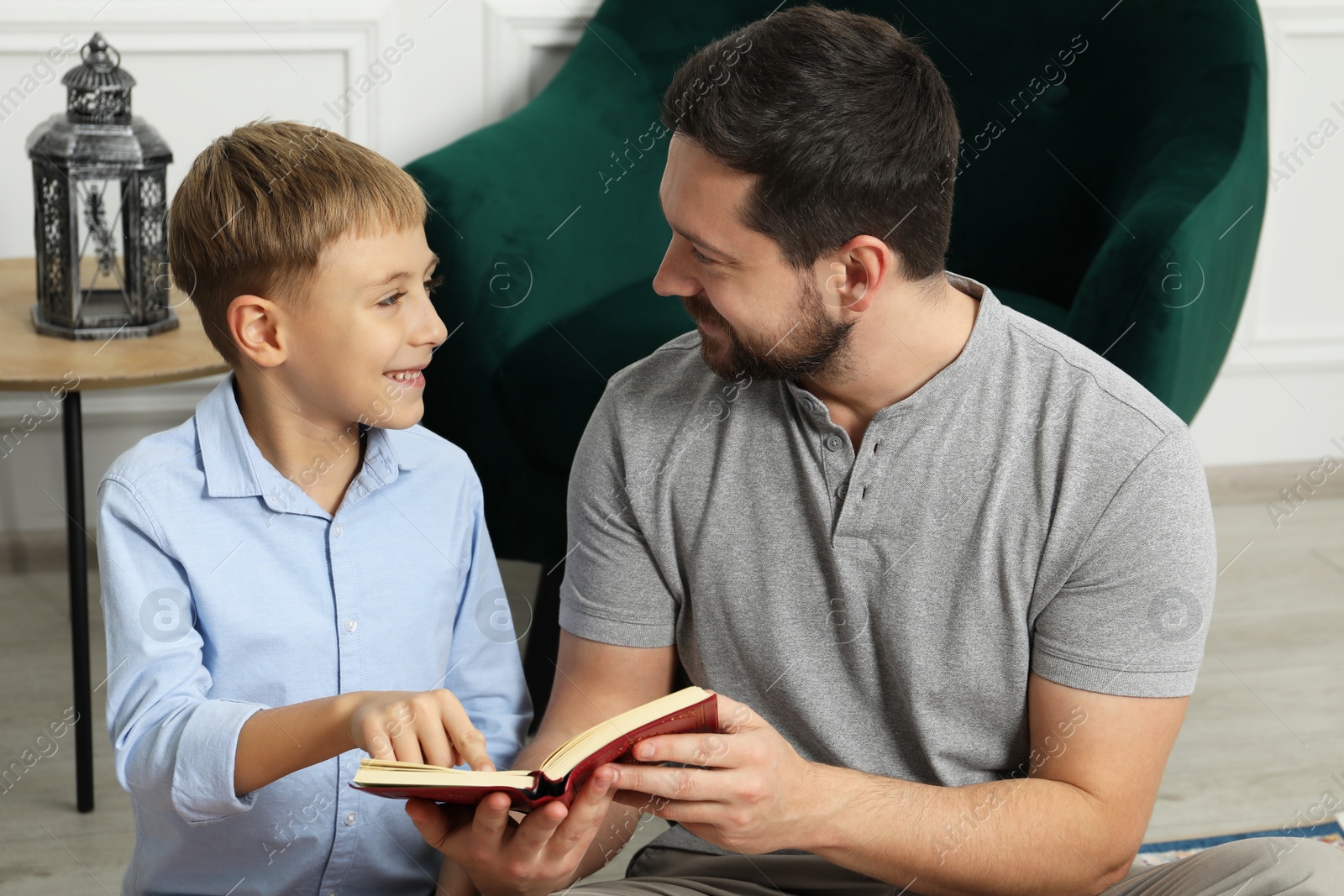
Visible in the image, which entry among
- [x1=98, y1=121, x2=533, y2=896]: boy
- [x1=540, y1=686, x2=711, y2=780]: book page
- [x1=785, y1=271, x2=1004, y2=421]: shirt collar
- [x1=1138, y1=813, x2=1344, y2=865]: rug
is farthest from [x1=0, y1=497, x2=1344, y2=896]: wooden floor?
[x1=540, y1=686, x2=711, y2=780]: book page

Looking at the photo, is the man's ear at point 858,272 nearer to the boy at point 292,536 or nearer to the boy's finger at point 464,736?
the boy at point 292,536

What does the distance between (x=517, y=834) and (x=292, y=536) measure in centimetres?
30

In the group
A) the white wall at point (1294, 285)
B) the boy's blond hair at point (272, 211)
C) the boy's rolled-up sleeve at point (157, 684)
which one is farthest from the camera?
the white wall at point (1294, 285)

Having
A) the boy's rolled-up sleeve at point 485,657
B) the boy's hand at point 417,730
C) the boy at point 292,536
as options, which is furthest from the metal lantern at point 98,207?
the boy's hand at point 417,730

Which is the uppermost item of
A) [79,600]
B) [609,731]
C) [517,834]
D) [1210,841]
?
[609,731]

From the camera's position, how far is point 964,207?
2.00 meters

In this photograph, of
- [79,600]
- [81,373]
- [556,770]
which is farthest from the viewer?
[79,600]

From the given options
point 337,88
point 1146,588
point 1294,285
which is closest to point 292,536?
point 1146,588

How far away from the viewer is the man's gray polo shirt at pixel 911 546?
1015mm

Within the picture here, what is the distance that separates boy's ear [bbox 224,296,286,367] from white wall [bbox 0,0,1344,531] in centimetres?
125

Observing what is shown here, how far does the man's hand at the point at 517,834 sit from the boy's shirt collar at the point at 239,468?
0.84ft

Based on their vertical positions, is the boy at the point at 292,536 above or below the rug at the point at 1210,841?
above

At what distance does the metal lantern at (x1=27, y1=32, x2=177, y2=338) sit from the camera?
63.7 inches

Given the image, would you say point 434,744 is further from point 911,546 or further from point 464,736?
point 911,546
